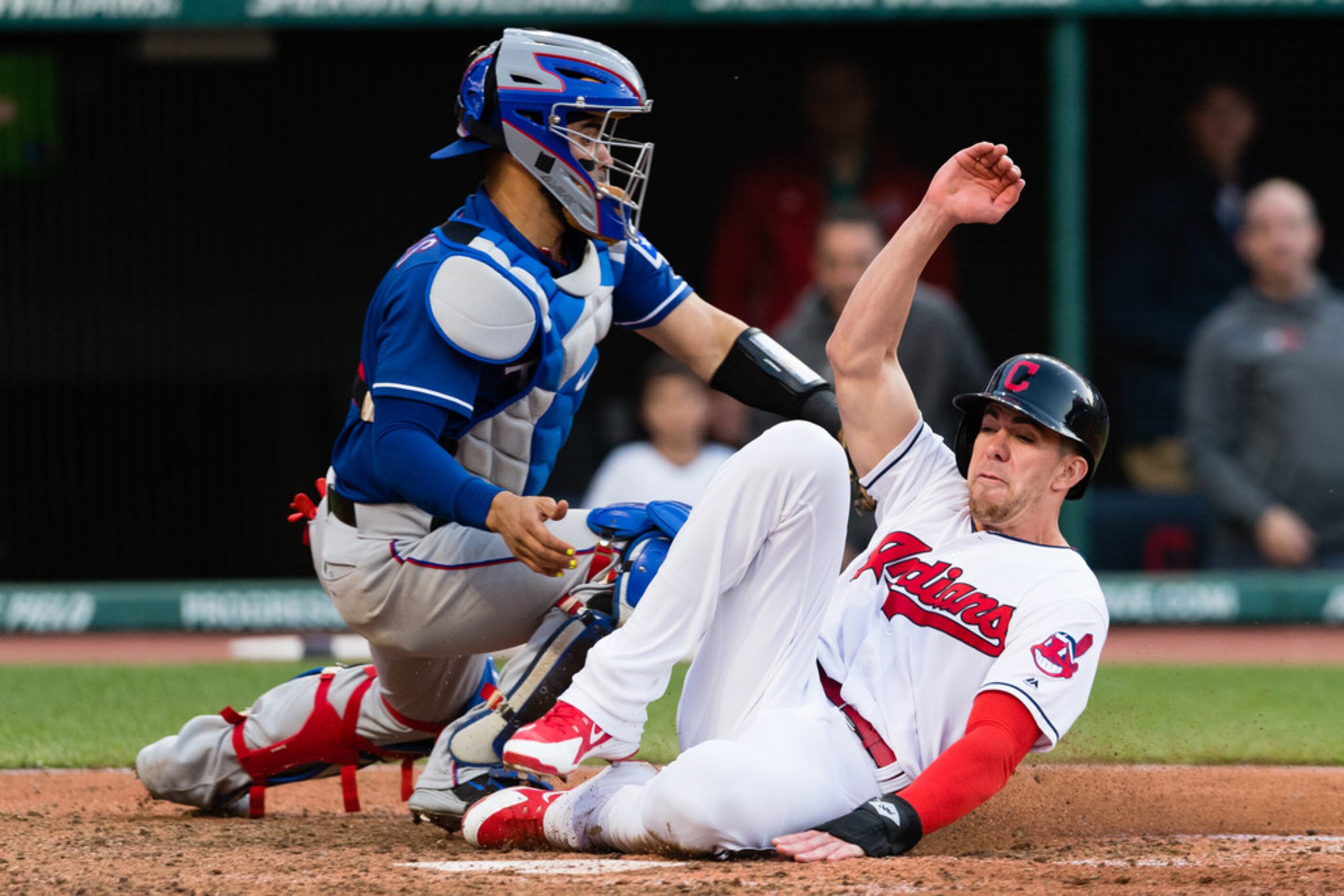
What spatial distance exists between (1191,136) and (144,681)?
5.79m

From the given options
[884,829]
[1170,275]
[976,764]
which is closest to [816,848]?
[884,829]

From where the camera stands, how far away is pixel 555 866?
3.28 m

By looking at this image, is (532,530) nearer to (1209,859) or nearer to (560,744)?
(560,744)

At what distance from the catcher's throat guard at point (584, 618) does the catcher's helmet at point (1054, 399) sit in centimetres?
70

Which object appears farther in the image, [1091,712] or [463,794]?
[1091,712]

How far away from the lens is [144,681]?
7.07 metres

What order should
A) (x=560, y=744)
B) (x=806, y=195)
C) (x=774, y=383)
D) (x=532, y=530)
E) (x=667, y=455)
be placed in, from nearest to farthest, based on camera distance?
(x=560, y=744)
(x=532, y=530)
(x=774, y=383)
(x=667, y=455)
(x=806, y=195)

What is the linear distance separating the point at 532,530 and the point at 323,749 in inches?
45.7

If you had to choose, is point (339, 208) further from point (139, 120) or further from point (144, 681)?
point (144, 681)

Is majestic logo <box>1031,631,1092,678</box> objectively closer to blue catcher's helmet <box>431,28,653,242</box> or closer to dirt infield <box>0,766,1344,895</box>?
dirt infield <box>0,766,1344,895</box>

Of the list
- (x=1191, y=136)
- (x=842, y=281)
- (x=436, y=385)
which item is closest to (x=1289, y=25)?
(x=1191, y=136)

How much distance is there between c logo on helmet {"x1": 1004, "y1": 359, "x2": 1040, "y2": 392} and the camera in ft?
12.1

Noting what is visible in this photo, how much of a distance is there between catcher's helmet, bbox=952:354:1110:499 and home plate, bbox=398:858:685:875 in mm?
1118

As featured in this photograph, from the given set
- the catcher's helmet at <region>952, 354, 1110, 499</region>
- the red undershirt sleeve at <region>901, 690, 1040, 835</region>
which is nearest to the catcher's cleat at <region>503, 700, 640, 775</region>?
the red undershirt sleeve at <region>901, 690, 1040, 835</region>
